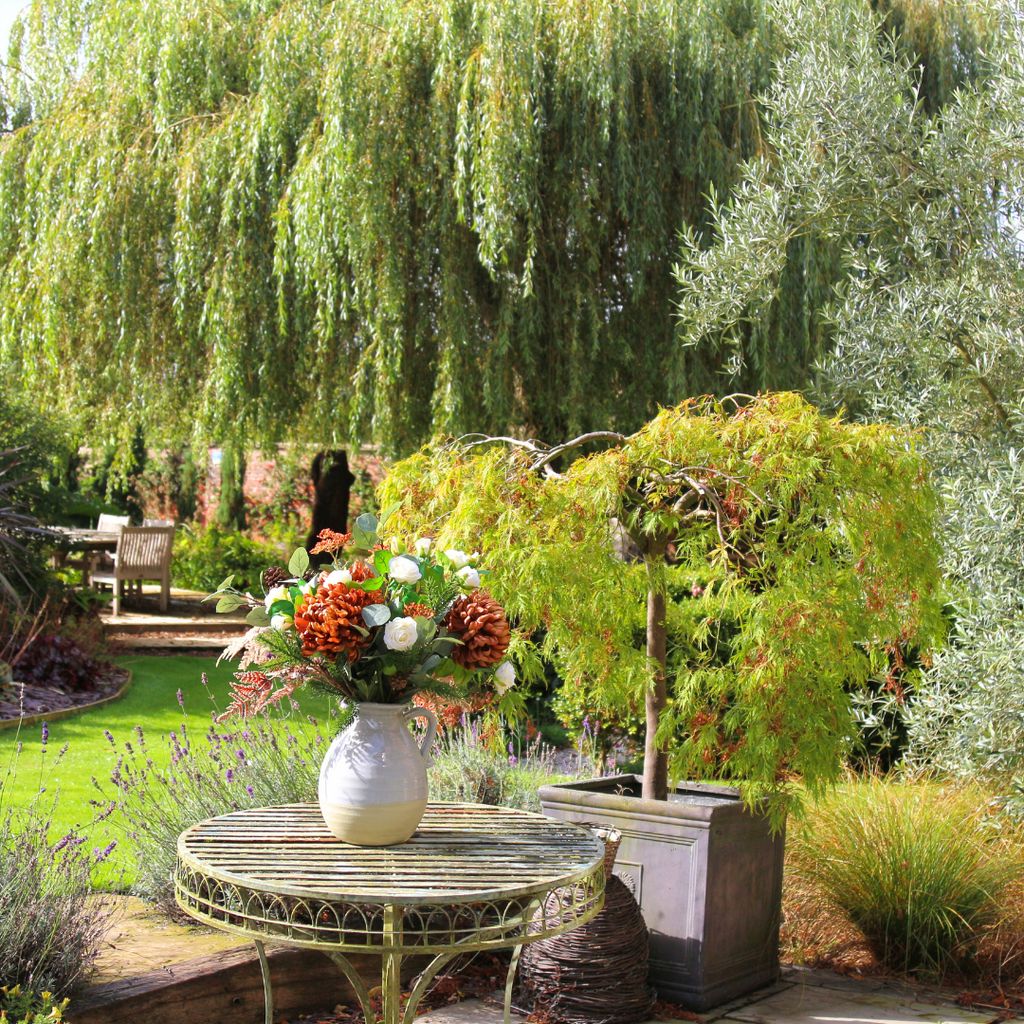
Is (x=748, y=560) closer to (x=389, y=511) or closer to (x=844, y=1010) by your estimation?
(x=389, y=511)

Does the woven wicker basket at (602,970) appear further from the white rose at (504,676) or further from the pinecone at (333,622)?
the pinecone at (333,622)

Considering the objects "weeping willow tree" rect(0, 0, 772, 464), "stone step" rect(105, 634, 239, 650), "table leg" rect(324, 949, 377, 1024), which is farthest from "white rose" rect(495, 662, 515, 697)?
"stone step" rect(105, 634, 239, 650)

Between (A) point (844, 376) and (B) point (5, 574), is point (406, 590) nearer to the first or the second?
(A) point (844, 376)

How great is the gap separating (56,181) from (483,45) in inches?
155

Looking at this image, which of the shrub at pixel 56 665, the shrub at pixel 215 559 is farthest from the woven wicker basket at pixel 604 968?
the shrub at pixel 215 559

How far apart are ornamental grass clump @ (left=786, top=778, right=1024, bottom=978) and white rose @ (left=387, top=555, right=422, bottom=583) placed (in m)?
1.97

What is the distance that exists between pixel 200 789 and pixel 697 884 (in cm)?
180

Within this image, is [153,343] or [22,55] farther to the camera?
[22,55]

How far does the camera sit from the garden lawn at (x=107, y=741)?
15.5 ft

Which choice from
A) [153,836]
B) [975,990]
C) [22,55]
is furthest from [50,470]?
[975,990]

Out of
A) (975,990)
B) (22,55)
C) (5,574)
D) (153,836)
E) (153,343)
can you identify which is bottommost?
(975,990)

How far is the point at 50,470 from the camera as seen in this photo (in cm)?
967

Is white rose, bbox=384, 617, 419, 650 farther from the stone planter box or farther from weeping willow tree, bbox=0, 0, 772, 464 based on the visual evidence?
weeping willow tree, bbox=0, 0, 772, 464

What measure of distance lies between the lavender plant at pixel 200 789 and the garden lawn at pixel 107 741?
140 mm
